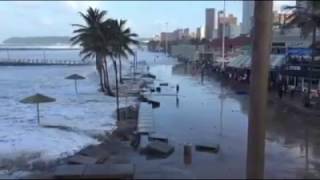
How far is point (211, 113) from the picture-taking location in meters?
37.5

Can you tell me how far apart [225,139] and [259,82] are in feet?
50.1

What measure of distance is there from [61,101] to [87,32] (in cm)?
988

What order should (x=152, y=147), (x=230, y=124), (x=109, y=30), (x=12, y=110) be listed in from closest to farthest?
(x=152, y=147) < (x=230, y=124) < (x=12, y=110) < (x=109, y=30)

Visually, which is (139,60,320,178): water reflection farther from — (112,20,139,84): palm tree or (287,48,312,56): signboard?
(112,20,139,84): palm tree

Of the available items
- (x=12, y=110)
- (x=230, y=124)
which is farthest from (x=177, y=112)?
(x=12, y=110)

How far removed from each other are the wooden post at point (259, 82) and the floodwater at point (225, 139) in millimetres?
4848

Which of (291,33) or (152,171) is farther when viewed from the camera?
(291,33)

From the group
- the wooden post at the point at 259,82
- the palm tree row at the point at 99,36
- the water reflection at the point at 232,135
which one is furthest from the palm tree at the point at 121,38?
the wooden post at the point at 259,82

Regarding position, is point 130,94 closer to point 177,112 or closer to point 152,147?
point 177,112

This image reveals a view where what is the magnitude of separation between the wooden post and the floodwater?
15.9 feet

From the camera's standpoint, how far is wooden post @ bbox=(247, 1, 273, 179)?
35.2 feet

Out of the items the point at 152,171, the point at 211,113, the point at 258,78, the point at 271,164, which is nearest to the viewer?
the point at 258,78

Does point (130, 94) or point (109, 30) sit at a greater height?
point (109, 30)

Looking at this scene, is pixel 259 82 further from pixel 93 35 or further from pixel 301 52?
pixel 93 35
